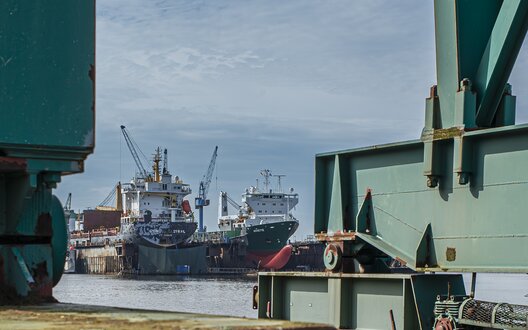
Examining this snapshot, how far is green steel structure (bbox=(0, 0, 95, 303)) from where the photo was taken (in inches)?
389

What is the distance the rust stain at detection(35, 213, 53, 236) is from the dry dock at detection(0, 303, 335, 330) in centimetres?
214

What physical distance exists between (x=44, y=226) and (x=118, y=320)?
4.01 m

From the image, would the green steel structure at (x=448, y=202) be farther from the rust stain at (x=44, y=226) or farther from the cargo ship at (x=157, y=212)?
the cargo ship at (x=157, y=212)

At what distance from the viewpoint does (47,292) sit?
33.5 feet

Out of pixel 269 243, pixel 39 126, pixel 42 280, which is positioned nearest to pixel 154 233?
pixel 269 243

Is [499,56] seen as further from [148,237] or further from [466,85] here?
[148,237]

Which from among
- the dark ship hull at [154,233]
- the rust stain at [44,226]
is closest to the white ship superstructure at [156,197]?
the dark ship hull at [154,233]

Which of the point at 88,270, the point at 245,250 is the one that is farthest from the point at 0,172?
the point at 88,270

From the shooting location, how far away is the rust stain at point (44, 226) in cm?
1038

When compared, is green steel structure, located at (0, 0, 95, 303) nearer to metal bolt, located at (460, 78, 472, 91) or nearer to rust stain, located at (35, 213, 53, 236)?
rust stain, located at (35, 213, 53, 236)

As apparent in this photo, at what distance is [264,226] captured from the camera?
134 meters

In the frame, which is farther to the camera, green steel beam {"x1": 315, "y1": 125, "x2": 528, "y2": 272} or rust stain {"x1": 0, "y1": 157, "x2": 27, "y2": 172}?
green steel beam {"x1": 315, "y1": 125, "x2": 528, "y2": 272}

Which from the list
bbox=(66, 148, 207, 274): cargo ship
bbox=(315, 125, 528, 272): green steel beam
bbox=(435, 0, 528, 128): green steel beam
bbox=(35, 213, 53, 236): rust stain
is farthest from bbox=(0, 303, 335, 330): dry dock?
bbox=(66, 148, 207, 274): cargo ship

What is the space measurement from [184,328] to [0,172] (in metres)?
5.27
